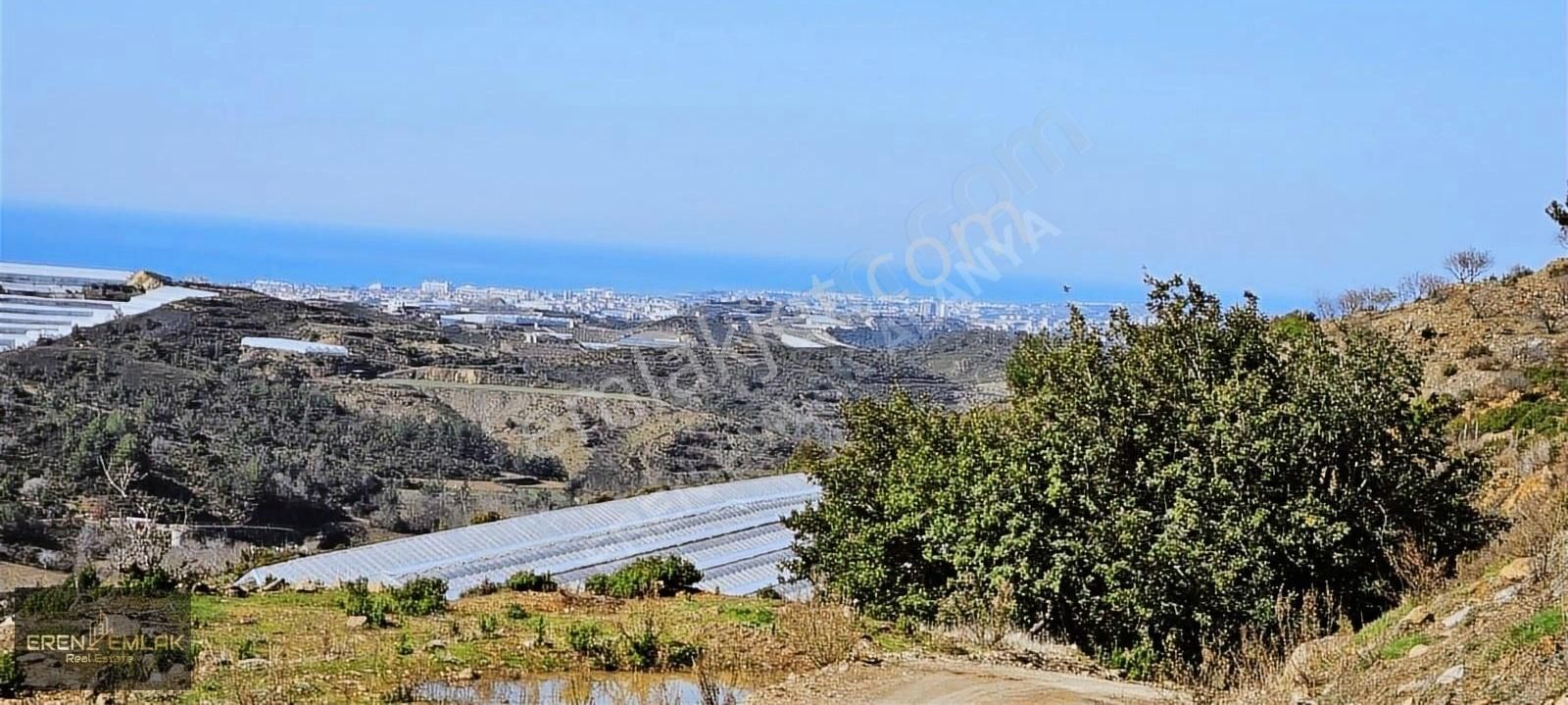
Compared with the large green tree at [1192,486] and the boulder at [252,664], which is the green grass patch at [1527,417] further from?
the boulder at [252,664]

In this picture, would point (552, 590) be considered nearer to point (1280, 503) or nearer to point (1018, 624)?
point (1018, 624)

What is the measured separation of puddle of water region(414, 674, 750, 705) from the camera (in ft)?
34.5

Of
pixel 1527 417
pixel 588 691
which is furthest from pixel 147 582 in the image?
pixel 1527 417

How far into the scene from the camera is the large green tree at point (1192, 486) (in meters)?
12.6

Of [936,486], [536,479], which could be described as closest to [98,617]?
[936,486]

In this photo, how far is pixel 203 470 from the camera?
25891mm

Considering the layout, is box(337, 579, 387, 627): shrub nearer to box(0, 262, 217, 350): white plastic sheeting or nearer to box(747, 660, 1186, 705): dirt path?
box(747, 660, 1186, 705): dirt path

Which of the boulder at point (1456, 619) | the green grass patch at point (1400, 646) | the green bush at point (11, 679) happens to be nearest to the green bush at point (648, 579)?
the green bush at point (11, 679)

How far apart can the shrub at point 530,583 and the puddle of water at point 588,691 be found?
7.23 meters

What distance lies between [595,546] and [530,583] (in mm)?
3678

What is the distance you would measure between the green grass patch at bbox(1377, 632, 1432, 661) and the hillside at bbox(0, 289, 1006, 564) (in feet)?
44.1

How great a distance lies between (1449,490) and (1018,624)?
14.9 feet

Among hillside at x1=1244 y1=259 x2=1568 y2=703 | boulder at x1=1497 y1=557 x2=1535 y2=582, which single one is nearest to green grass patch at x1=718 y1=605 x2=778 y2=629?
hillside at x1=1244 y1=259 x2=1568 y2=703

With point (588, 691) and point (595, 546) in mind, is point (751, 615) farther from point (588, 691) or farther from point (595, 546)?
point (595, 546)
